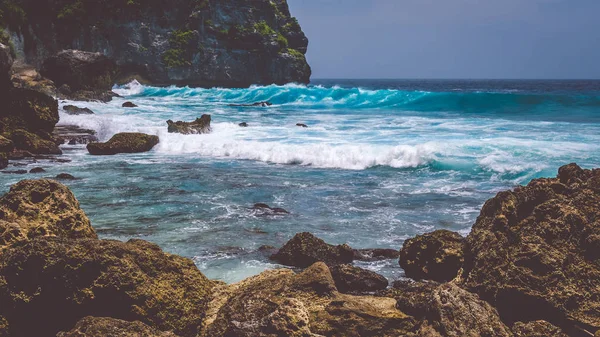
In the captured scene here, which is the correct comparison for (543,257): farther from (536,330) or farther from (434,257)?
(434,257)

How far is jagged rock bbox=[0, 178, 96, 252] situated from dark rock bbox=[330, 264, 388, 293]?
2.79 metres

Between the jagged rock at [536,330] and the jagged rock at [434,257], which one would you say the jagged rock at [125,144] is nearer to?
the jagged rock at [434,257]

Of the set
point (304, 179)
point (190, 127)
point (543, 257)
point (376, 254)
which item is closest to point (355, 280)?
point (376, 254)

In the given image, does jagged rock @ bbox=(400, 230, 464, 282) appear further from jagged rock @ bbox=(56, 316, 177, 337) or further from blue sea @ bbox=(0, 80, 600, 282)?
jagged rock @ bbox=(56, 316, 177, 337)

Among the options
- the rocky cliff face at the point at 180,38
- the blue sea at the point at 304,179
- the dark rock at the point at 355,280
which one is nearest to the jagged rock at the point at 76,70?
the blue sea at the point at 304,179

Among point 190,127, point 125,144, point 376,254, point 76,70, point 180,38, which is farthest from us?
point 180,38

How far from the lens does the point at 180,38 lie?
67.2 m

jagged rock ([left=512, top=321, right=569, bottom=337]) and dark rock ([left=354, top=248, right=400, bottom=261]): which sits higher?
jagged rock ([left=512, top=321, right=569, bottom=337])

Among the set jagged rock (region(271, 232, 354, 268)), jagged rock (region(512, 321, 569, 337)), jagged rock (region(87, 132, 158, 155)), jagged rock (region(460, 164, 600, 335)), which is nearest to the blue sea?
jagged rock (region(271, 232, 354, 268))

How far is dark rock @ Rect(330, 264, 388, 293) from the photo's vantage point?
19.0 feet

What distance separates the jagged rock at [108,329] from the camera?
3.57 metres

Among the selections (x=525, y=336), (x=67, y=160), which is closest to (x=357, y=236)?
(x=525, y=336)

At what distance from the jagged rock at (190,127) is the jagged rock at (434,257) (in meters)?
16.3

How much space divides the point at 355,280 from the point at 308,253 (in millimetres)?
1253
